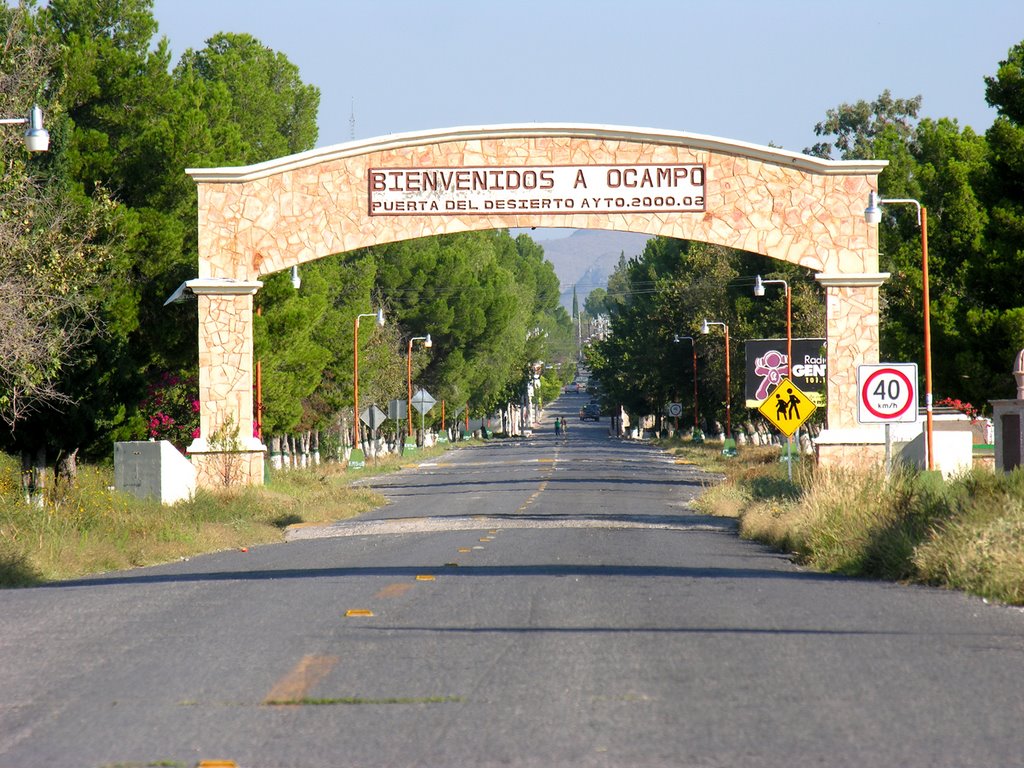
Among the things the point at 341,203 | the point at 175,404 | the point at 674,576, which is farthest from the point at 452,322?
the point at 674,576

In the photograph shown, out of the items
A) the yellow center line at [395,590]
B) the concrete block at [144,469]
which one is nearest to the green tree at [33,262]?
the concrete block at [144,469]

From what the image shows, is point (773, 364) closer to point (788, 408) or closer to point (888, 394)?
point (788, 408)

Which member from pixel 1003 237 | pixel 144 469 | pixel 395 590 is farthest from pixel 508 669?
pixel 1003 237

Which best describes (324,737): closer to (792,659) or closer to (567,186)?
(792,659)

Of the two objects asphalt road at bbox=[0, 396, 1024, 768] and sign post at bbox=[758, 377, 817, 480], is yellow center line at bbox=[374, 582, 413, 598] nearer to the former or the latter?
asphalt road at bbox=[0, 396, 1024, 768]

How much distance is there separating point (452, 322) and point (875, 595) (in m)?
74.5

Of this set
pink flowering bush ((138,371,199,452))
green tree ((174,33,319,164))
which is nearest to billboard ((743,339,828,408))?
green tree ((174,33,319,164))

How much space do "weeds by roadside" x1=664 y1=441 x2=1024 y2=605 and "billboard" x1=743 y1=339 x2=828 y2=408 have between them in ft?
104

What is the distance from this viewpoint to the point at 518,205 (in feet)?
104

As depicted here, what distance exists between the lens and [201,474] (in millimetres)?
31766

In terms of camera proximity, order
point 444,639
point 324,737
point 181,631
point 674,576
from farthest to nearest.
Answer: point 674,576, point 181,631, point 444,639, point 324,737

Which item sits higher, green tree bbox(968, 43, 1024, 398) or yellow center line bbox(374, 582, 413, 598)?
green tree bbox(968, 43, 1024, 398)

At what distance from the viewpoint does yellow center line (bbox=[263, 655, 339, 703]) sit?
7.92m

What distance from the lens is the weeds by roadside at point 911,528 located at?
13.2 m
